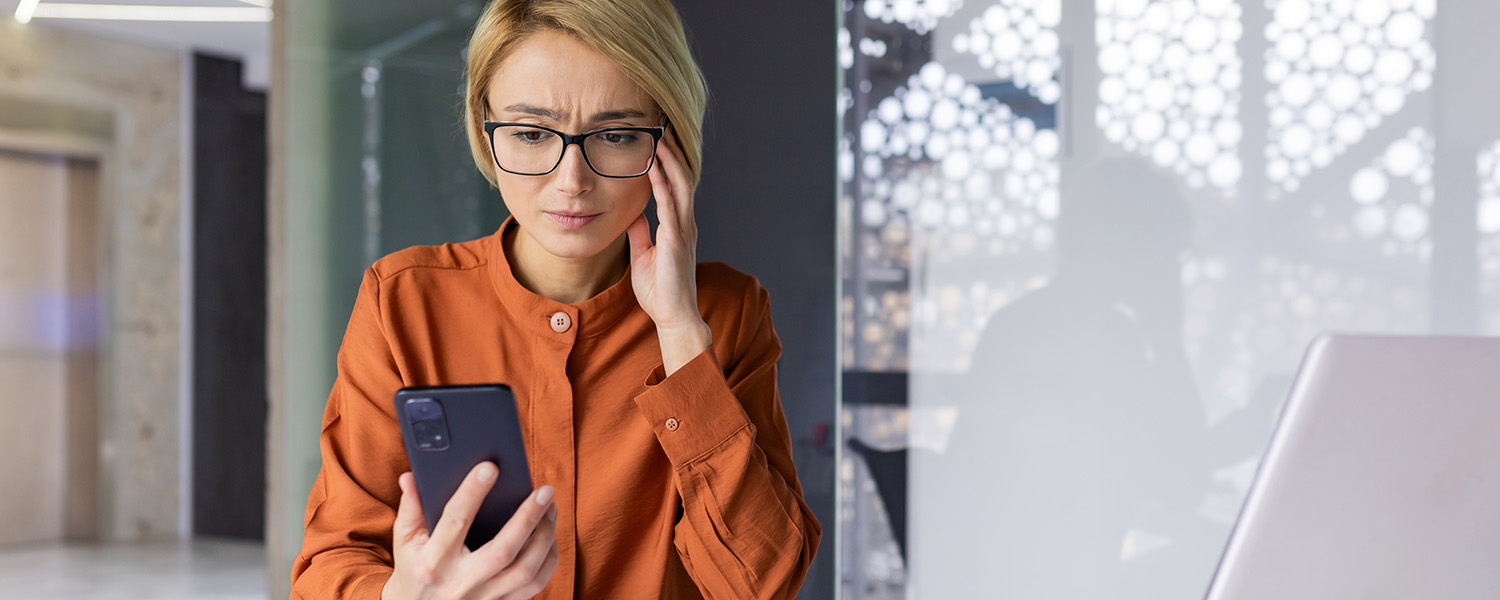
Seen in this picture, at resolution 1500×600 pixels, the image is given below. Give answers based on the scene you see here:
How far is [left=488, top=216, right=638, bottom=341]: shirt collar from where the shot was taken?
1082 millimetres

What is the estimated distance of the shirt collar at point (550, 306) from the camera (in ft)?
3.55

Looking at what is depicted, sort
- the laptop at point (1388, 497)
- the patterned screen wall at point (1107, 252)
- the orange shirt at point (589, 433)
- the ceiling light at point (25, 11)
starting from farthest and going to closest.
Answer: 1. the ceiling light at point (25, 11)
2. the patterned screen wall at point (1107, 252)
3. the orange shirt at point (589, 433)
4. the laptop at point (1388, 497)

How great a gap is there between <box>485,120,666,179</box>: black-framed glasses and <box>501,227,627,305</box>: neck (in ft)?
0.37

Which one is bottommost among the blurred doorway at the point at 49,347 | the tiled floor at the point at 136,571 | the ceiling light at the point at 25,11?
the tiled floor at the point at 136,571

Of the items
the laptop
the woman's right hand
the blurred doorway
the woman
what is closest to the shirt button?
the woman

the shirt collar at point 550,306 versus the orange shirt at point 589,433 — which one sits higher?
the shirt collar at point 550,306

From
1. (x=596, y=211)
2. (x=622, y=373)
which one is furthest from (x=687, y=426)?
(x=596, y=211)

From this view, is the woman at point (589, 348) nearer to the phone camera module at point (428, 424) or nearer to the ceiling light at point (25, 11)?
the phone camera module at point (428, 424)

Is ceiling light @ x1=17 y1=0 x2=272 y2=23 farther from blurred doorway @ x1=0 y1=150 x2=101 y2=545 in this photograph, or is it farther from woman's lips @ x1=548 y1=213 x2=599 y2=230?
woman's lips @ x1=548 y1=213 x2=599 y2=230

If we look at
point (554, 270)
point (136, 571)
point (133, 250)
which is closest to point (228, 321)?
point (133, 250)

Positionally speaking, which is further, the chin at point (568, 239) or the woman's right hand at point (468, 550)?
the chin at point (568, 239)

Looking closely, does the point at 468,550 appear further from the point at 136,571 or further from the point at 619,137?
the point at 136,571

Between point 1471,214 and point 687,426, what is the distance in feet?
7.38

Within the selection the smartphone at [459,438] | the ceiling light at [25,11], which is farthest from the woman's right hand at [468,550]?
the ceiling light at [25,11]
